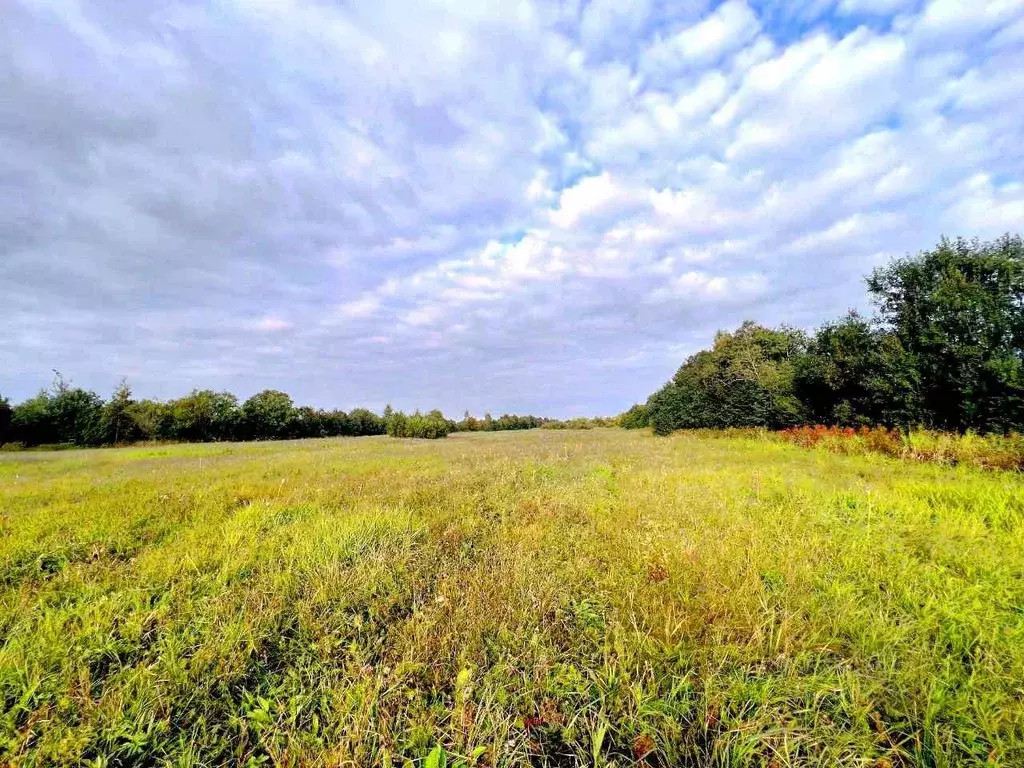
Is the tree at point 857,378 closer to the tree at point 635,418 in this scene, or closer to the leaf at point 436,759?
the leaf at point 436,759

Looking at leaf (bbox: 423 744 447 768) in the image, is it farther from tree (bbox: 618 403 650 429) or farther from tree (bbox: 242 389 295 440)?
tree (bbox: 618 403 650 429)

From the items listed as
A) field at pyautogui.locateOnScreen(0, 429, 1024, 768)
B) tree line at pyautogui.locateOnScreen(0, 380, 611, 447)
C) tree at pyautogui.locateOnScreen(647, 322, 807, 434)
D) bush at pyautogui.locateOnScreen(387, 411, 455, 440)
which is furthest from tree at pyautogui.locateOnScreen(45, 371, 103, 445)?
tree at pyautogui.locateOnScreen(647, 322, 807, 434)

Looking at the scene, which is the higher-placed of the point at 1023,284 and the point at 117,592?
the point at 1023,284

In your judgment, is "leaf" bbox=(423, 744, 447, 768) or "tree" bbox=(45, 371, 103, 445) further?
"tree" bbox=(45, 371, 103, 445)

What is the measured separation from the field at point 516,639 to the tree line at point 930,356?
11527 millimetres

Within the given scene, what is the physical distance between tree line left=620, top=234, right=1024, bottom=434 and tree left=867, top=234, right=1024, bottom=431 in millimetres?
32

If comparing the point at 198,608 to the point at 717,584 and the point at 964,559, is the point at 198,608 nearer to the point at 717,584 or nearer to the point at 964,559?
the point at 717,584

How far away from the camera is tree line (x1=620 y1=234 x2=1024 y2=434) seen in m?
13.5

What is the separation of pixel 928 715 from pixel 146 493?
442 inches

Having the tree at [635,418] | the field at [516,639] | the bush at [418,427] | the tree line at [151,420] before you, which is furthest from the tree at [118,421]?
the tree at [635,418]

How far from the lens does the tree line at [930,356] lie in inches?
530

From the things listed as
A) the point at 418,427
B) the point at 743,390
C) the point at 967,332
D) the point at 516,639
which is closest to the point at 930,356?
the point at 967,332

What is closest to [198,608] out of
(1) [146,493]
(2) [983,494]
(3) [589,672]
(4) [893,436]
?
(3) [589,672]

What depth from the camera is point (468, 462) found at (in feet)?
44.6
